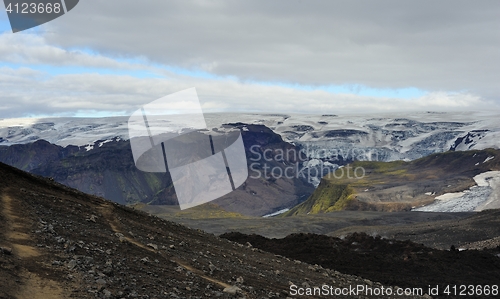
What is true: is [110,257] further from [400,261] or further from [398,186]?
[398,186]

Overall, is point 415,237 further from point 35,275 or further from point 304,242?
point 35,275

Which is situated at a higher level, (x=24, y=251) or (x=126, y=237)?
(x=24, y=251)

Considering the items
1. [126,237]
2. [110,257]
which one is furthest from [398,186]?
[110,257]

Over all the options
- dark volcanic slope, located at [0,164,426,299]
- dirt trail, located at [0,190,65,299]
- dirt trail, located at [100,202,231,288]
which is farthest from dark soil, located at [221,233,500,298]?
dirt trail, located at [0,190,65,299]

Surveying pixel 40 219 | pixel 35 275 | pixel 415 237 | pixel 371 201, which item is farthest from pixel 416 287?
pixel 371 201

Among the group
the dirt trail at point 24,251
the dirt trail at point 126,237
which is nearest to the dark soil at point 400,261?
the dirt trail at point 126,237
